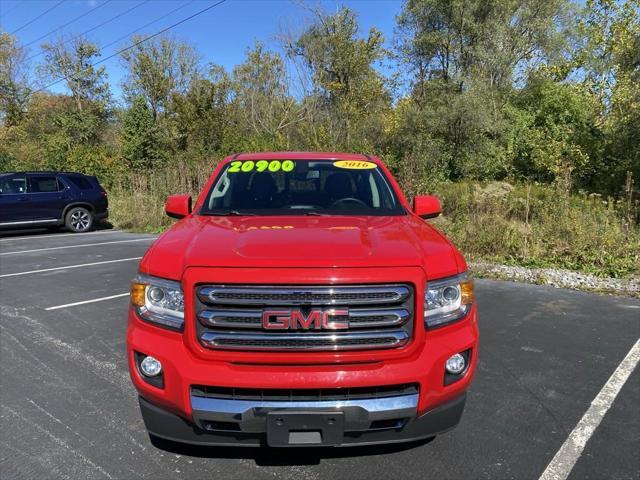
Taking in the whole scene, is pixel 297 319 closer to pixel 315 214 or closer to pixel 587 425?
pixel 315 214

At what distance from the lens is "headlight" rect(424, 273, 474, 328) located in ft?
8.27

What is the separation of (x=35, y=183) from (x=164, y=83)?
78.4ft

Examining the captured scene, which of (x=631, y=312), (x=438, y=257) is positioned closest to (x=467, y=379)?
(x=438, y=257)

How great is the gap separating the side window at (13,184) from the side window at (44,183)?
0.65 feet

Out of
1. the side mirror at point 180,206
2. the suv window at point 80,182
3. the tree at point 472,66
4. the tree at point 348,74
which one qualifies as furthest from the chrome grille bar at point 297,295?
the tree at point 348,74

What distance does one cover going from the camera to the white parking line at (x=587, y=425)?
2.76 metres

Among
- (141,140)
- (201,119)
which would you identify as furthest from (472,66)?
(141,140)

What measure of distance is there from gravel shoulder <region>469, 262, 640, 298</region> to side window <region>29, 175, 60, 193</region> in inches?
479

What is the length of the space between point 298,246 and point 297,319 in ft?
1.34

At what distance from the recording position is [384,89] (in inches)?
1065

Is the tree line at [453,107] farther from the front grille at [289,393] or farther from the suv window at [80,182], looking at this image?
the front grille at [289,393]

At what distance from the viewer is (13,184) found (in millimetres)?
13633

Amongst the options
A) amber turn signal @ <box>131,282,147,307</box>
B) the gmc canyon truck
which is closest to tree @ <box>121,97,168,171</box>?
amber turn signal @ <box>131,282,147,307</box>

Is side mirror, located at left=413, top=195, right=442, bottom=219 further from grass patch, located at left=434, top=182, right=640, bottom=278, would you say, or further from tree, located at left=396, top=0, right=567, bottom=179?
tree, located at left=396, top=0, right=567, bottom=179
